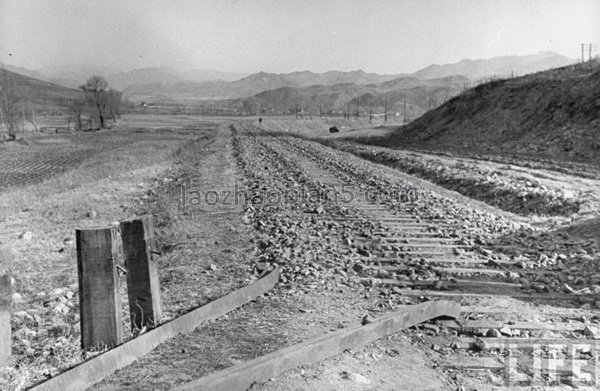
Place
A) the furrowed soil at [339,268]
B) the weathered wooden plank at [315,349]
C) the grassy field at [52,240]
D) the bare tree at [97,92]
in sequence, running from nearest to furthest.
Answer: the weathered wooden plank at [315,349]
the furrowed soil at [339,268]
the grassy field at [52,240]
the bare tree at [97,92]

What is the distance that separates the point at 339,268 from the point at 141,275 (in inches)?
116

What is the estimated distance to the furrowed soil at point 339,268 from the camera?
14.9 feet

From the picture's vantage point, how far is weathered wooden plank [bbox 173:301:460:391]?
3867 millimetres

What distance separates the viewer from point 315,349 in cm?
444

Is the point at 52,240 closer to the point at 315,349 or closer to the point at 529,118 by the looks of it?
the point at 315,349

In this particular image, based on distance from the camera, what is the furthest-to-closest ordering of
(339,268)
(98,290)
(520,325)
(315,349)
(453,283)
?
(339,268) < (453,283) < (520,325) < (98,290) < (315,349)

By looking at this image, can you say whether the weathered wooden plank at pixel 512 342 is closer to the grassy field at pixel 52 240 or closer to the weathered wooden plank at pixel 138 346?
the weathered wooden plank at pixel 138 346

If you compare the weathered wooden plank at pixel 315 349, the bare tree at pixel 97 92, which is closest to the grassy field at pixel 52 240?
the weathered wooden plank at pixel 315 349

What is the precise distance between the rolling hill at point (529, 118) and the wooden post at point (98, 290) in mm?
20683

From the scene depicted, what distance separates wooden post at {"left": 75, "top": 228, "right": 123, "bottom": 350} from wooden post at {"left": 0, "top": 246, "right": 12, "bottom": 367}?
0.59 meters

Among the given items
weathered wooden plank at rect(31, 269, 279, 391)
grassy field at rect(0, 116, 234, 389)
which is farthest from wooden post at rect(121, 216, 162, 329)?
grassy field at rect(0, 116, 234, 389)

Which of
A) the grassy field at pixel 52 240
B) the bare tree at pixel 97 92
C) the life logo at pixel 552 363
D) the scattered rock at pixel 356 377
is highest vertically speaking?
the bare tree at pixel 97 92

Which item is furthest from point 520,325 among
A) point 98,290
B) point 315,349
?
point 98,290

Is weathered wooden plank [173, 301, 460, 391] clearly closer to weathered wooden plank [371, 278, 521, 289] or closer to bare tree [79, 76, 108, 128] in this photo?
weathered wooden plank [371, 278, 521, 289]
